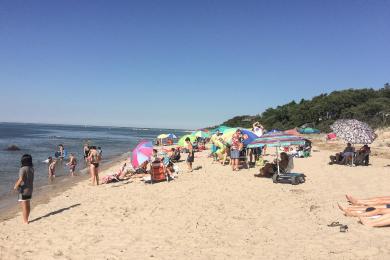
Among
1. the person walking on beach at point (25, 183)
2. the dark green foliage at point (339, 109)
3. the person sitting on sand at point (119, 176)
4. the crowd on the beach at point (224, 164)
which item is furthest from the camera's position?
the dark green foliage at point (339, 109)

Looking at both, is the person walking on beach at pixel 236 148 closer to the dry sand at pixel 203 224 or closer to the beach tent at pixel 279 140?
the beach tent at pixel 279 140

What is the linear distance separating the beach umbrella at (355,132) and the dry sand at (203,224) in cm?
245

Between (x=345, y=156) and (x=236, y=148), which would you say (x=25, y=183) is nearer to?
(x=236, y=148)

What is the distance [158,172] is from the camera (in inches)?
506

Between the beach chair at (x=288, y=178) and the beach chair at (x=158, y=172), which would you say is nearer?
the beach chair at (x=288, y=178)

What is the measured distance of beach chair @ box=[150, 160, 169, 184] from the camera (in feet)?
41.8

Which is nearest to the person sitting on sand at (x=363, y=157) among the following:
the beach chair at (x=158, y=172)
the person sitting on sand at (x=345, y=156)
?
the person sitting on sand at (x=345, y=156)

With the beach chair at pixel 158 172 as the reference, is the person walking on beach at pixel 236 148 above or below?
Result: above

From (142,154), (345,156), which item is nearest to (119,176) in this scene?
(142,154)

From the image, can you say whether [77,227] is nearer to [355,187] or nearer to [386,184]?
[355,187]

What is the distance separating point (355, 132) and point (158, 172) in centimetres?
790

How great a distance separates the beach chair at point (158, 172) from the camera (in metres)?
12.7

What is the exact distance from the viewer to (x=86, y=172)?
18984 mm

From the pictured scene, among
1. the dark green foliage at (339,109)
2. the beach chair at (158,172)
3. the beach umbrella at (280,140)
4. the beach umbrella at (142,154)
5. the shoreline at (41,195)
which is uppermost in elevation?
the dark green foliage at (339,109)
